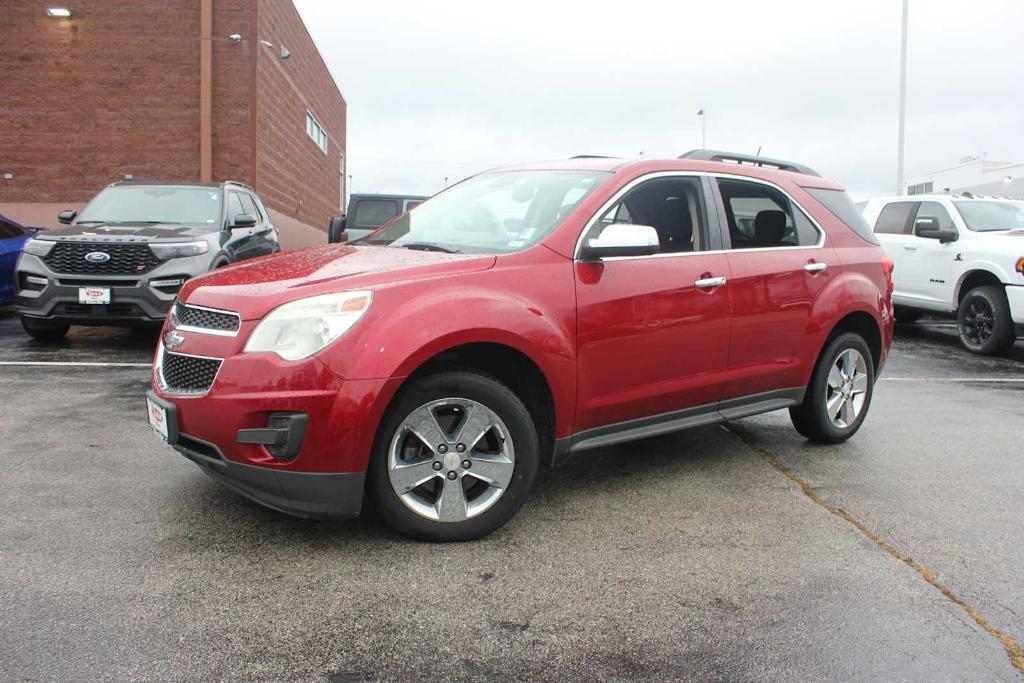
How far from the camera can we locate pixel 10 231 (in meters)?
11.1

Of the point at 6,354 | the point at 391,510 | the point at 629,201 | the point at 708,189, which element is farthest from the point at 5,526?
the point at 6,354

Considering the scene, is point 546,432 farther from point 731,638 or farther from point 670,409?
point 731,638

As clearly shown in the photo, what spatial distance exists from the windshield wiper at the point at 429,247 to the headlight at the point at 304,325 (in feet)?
2.58

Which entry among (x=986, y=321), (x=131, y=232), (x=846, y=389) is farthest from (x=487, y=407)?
(x=986, y=321)

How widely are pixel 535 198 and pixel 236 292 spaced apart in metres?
1.74

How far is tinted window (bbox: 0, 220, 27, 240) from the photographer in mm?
10788

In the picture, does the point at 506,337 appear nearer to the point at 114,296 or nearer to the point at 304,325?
the point at 304,325

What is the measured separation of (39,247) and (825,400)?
24.4 feet

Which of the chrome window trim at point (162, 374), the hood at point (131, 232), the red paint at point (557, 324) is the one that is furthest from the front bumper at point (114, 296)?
the chrome window trim at point (162, 374)

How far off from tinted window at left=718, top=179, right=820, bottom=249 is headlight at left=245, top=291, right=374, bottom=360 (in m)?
2.47

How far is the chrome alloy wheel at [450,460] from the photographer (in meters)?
3.51

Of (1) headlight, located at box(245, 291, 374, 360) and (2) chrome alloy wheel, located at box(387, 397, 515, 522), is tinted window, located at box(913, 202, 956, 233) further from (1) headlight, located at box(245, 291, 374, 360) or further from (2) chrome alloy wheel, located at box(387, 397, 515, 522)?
(1) headlight, located at box(245, 291, 374, 360)

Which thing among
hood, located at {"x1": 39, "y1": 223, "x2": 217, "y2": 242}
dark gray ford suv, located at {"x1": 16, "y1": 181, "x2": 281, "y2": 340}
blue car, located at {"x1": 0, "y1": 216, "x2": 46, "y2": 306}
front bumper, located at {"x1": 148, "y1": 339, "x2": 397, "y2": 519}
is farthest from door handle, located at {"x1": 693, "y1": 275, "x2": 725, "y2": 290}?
blue car, located at {"x1": 0, "y1": 216, "x2": 46, "y2": 306}

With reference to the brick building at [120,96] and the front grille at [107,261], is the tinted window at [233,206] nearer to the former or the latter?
the front grille at [107,261]
